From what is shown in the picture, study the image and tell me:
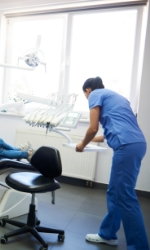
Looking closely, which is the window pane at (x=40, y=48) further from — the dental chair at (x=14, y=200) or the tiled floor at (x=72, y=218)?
the dental chair at (x=14, y=200)

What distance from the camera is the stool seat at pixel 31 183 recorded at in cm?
151

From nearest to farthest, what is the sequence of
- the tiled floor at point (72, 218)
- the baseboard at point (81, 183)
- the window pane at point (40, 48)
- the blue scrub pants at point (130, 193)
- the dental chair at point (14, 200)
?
the blue scrub pants at point (130, 193) < the tiled floor at point (72, 218) < the dental chair at point (14, 200) < the baseboard at point (81, 183) < the window pane at point (40, 48)

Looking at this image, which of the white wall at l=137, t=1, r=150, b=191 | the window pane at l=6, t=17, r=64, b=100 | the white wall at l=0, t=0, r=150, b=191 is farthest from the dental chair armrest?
the window pane at l=6, t=17, r=64, b=100

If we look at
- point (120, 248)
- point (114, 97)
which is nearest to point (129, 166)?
point (114, 97)

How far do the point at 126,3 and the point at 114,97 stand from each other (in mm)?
1884

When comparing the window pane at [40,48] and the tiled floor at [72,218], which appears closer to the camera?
the tiled floor at [72,218]

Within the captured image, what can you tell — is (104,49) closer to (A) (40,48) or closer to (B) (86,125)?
(A) (40,48)

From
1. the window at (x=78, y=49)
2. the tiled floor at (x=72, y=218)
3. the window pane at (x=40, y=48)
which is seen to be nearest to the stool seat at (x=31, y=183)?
the tiled floor at (x=72, y=218)

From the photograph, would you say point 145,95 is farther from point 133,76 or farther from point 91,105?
point 91,105

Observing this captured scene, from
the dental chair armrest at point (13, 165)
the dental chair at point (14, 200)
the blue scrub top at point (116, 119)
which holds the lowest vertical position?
the dental chair at point (14, 200)

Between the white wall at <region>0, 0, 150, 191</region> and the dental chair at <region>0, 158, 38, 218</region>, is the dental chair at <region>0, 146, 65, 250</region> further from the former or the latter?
the white wall at <region>0, 0, 150, 191</region>

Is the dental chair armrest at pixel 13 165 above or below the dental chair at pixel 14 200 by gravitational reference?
above

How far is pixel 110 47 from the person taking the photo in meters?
3.03

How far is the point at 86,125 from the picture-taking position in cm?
297
